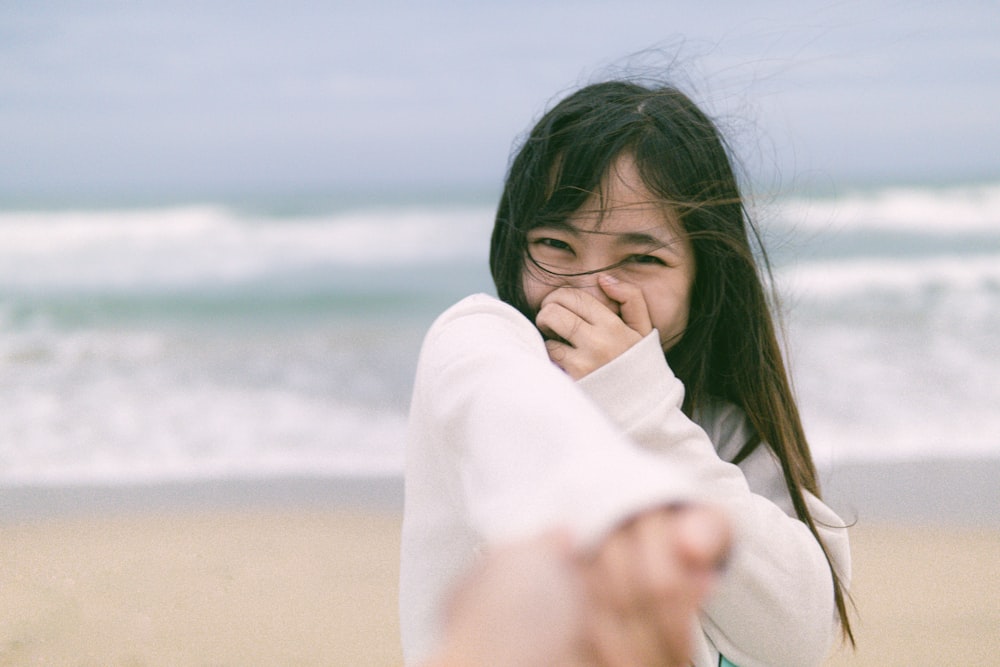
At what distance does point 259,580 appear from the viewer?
11.0 feet

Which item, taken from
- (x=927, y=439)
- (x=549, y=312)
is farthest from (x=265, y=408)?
(x=549, y=312)

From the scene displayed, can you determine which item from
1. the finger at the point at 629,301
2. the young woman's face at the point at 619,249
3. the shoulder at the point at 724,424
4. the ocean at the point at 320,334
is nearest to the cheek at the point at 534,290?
the young woman's face at the point at 619,249

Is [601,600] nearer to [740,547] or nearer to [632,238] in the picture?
[740,547]

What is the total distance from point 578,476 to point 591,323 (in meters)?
0.69

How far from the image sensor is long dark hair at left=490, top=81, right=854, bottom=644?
4.75 feet

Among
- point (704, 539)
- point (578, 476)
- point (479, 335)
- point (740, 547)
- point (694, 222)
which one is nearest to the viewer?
point (704, 539)

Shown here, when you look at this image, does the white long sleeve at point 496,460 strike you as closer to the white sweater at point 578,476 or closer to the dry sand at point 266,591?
the white sweater at point 578,476

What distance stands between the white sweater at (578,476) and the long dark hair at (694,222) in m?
0.06

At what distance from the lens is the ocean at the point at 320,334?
4359mm

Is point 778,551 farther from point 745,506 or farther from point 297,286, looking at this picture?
point 297,286

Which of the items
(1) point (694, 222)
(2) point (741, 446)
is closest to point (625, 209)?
(1) point (694, 222)

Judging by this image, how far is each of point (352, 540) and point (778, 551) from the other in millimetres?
2636

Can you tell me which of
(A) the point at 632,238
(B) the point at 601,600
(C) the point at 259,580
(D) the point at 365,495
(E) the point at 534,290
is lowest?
(D) the point at 365,495

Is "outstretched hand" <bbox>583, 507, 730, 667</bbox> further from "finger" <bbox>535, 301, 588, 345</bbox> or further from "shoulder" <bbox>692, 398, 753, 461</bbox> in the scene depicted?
"shoulder" <bbox>692, 398, 753, 461</bbox>
